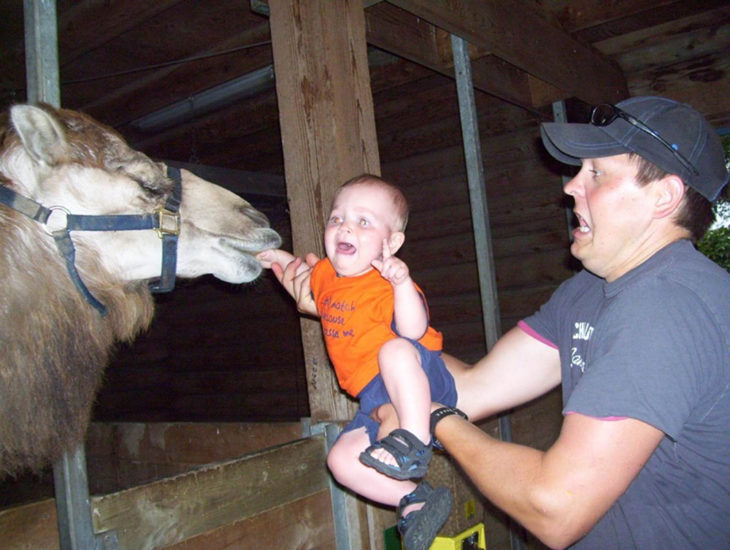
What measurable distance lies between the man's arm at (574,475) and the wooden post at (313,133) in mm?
971

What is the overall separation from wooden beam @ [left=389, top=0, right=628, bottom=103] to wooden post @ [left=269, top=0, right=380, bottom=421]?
0.73 m

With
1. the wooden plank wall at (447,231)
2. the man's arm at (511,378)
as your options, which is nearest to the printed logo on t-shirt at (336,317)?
the man's arm at (511,378)

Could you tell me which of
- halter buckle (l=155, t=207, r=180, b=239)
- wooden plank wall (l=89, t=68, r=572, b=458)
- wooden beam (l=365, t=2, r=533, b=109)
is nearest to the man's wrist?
halter buckle (l=155, t=207, r=180, b=239)

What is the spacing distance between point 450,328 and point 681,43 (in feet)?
12.5

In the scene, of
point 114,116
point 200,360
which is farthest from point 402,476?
point 200,360

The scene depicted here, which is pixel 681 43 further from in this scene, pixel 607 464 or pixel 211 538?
pixel 211 538

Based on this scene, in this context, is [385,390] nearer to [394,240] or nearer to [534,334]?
[394,240]

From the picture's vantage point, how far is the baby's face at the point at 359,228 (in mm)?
2010

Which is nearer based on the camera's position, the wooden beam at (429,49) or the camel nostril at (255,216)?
the camel nostril at (255,216)

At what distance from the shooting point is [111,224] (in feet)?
6.20

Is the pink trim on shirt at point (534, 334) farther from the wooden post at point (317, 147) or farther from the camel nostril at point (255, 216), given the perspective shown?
the camel nostril at point (255, 216)

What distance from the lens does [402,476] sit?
1.64m

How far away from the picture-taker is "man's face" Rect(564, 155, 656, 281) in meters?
1.82

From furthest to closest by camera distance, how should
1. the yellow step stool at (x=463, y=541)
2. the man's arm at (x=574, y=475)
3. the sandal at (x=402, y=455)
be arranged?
1. the yellow step stool at (x=463, y=541)
2. the sandal at (x=402, y=455)
3. the man's arm at (x=574, y=475)
